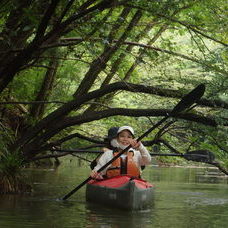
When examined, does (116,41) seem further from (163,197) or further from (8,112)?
(8,112)

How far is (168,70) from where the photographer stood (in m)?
10.2

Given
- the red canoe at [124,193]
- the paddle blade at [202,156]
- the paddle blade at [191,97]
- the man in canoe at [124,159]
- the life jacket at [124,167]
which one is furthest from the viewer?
the paddle blade at [202,156]

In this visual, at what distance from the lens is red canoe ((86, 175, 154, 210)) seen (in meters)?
7.96

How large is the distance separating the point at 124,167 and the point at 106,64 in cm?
196

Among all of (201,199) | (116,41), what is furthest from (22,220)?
(201,199)

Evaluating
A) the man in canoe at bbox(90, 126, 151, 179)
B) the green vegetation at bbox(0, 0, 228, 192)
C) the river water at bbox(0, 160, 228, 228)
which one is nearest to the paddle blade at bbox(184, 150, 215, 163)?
the green vegetation at bbox(0, 0, 228, 192)

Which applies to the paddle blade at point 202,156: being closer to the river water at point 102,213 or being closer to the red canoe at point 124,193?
the river water at point 102,213

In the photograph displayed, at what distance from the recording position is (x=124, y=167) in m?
8.80

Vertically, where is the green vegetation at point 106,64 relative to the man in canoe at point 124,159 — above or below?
above

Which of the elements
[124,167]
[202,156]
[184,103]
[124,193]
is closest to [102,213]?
[124,193]

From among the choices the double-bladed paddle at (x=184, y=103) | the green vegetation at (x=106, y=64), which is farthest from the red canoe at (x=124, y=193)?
the green vegetation at (x=106, y=64)

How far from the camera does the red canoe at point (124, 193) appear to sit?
7.96m

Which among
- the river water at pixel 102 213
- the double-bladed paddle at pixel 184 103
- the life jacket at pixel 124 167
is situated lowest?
the river water at pixel 102 213

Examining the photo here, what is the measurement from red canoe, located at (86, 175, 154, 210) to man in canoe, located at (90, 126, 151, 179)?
0.25 metres
